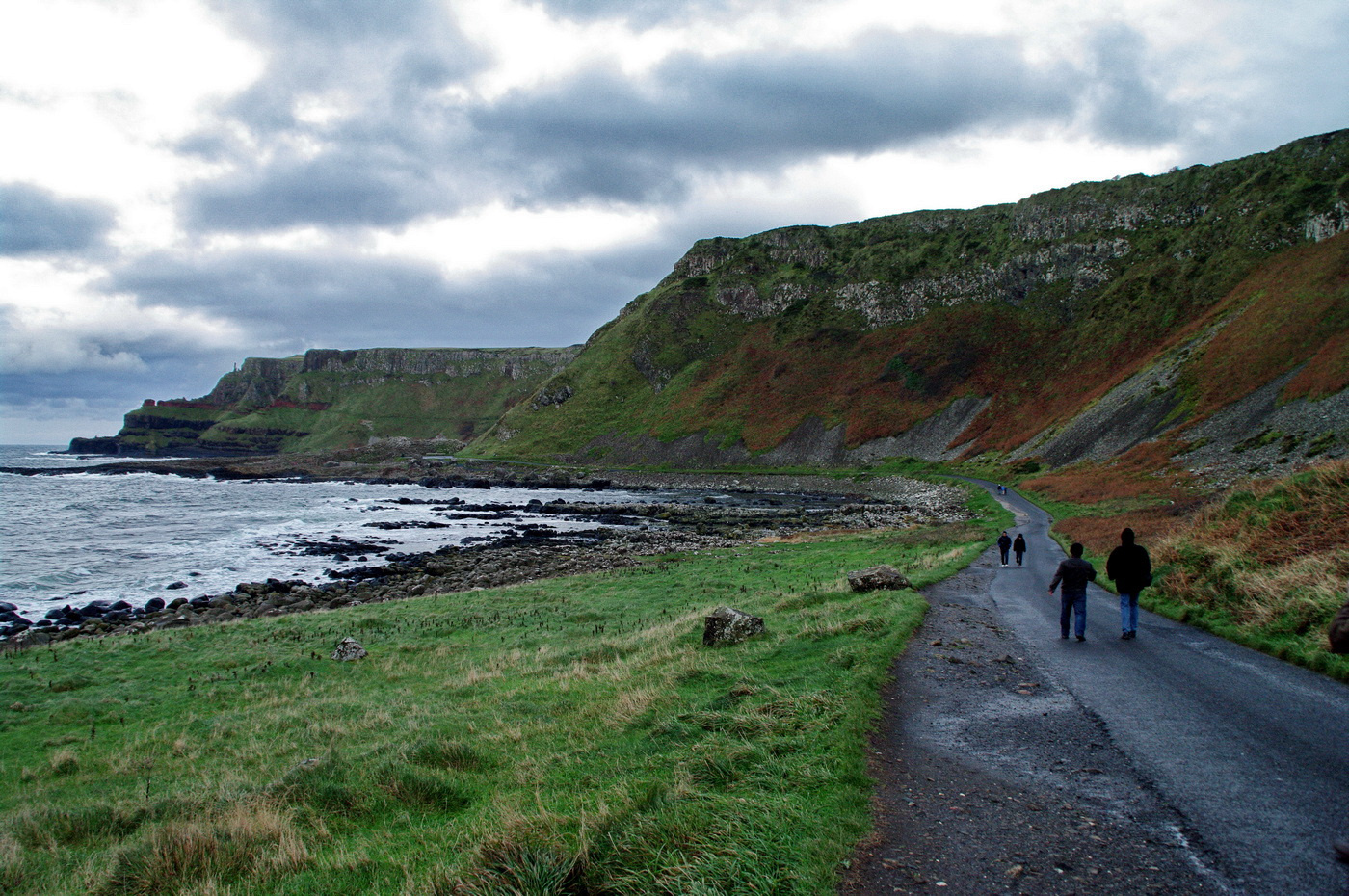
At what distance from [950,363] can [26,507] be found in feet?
451

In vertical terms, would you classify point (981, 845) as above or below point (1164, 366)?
below

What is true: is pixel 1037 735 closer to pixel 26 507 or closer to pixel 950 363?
pixel 26 507

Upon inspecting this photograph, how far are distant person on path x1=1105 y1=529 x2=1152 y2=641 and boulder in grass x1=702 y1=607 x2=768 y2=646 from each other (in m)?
7.63

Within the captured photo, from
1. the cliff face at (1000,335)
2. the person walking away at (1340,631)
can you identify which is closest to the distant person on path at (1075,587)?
the person walking away at (1340,631)

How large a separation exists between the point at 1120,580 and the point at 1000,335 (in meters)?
130

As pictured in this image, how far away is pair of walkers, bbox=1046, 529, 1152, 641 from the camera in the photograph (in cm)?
1325

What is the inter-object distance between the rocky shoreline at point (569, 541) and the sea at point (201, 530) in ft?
7.76

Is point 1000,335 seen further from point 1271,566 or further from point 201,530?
point 201,530

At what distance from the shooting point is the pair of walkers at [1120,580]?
522 inches

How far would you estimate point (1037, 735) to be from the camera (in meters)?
8.38

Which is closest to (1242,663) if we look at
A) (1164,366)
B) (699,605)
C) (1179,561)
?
(1179,561)

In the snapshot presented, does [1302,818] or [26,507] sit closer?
[1302,818]

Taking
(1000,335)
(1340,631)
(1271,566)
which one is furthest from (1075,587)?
(1000,335)

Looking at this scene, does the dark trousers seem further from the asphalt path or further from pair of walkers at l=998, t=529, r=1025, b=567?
pair of walkers at l=998, t=529, r=1025, b=567
